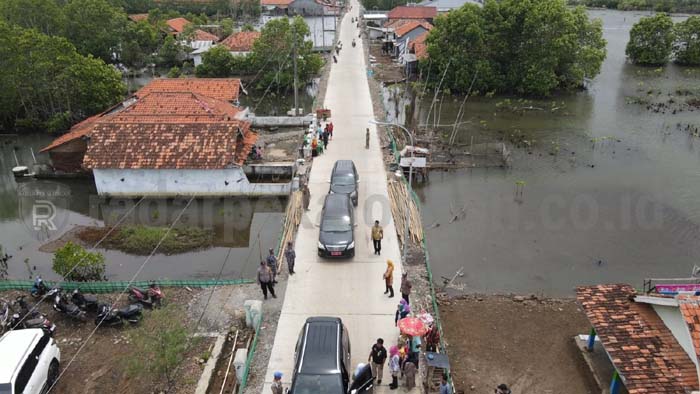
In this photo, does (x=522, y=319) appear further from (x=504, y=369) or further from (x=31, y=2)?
(x=31, y=2)

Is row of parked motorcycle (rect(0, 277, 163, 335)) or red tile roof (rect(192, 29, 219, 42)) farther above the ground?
red tile roof (rect(192, 29, 219, 42))

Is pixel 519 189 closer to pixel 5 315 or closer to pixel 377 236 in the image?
pixel 377 236

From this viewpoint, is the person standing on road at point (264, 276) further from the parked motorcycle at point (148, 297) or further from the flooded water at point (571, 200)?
the flooded water at point (571, 200)

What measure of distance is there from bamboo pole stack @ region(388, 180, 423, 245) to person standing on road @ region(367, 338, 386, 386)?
698 cm

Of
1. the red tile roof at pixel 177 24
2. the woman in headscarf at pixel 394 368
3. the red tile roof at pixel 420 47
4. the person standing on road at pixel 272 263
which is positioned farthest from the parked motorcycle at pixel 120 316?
the red tile roof at pixel 177 24

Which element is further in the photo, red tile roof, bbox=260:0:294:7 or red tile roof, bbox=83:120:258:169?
red tile roof, bbox=260:0:294:7

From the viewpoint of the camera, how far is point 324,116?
1307 inches

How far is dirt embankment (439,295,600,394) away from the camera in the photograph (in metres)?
14.6

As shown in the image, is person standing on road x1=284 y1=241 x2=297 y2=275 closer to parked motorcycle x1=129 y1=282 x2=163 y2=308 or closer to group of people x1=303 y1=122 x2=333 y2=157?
parked motorcycle x1=129 y1=282 x2=163 y2=308

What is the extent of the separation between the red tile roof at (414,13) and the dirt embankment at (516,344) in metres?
58.6

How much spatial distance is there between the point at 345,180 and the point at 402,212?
2951 millimetres

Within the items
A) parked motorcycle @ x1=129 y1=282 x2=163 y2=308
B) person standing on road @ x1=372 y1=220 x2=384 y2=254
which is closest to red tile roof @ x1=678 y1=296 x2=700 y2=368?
person standing on road @ x1=372 y1=220 x2=384 y2=254

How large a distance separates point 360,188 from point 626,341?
12.9 m

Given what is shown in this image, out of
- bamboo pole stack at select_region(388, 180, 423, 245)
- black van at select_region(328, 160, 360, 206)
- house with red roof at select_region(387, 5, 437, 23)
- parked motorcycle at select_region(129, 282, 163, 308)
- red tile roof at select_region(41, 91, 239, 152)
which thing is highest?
house with red roof at select_region(387, 5, 437, 23)
